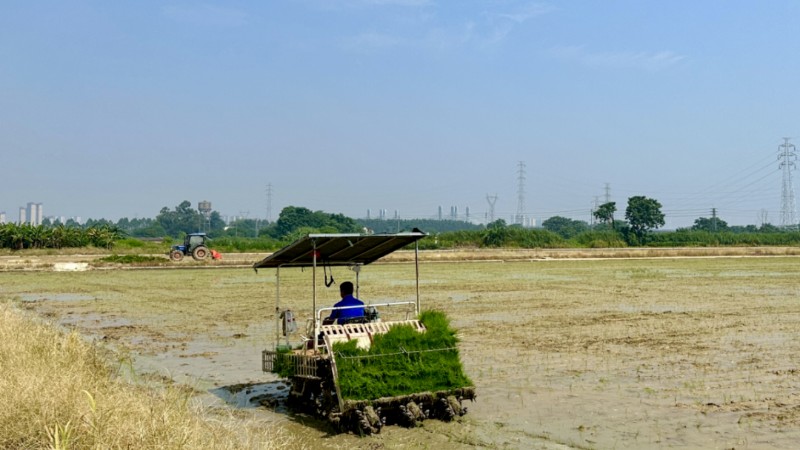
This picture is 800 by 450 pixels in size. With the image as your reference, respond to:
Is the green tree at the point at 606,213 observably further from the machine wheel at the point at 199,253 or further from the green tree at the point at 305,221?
the machine wheel at the point at 199,253

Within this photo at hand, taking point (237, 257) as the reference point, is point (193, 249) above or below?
above

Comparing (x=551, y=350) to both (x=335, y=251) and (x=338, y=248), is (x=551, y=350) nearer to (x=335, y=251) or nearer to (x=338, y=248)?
(x=335, y=251)

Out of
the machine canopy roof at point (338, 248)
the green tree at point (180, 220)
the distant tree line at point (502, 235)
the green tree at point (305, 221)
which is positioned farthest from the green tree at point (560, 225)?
the machine canopy roof at point (338, 248)

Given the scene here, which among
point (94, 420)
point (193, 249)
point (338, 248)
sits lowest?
point (94, 420)

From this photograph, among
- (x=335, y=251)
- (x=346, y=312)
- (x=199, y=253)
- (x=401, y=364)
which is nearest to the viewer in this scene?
(x=401, y=364)

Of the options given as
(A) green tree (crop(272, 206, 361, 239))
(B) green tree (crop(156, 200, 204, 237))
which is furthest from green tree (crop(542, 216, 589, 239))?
(B) green tree (crop(156, 200, 204, 237))

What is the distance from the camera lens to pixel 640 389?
36.0ft

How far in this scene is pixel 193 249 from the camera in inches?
2039

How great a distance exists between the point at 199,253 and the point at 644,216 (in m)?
64.8

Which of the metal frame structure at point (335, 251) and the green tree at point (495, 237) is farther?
the green tree at point (495, 237)

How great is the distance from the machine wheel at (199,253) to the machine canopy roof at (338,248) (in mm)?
40683

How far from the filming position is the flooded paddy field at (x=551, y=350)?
898 centimetres

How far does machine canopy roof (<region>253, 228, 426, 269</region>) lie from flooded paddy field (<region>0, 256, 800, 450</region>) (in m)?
1.92

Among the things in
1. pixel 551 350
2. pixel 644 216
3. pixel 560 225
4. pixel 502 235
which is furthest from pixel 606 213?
pixel 551 350
